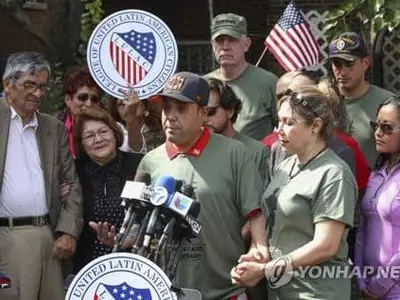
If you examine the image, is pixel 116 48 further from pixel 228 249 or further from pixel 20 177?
pixel 228 249

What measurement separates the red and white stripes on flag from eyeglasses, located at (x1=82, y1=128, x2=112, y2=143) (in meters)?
0.42

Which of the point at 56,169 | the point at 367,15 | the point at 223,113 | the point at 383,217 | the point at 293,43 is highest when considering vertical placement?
the point at 367,15

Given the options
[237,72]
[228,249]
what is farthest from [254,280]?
[237,72]

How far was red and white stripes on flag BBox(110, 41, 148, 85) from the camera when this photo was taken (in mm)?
6746

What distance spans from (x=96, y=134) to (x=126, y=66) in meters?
0.55

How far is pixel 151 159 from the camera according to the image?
18.5 feet

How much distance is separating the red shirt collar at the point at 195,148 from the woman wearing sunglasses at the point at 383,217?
1092mm

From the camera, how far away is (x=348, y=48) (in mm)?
7066

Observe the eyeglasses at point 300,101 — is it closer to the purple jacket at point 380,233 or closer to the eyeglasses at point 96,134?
the purple jacket at point 380,233

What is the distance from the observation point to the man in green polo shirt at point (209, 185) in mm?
5457

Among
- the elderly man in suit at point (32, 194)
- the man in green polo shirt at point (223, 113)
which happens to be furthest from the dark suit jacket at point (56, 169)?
the man in green polo shirt at point (223, 113)

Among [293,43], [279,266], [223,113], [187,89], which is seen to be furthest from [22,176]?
[293,43]

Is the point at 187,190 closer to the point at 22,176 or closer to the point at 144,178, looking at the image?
the point at 144,178

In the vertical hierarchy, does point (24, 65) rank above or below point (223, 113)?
above
